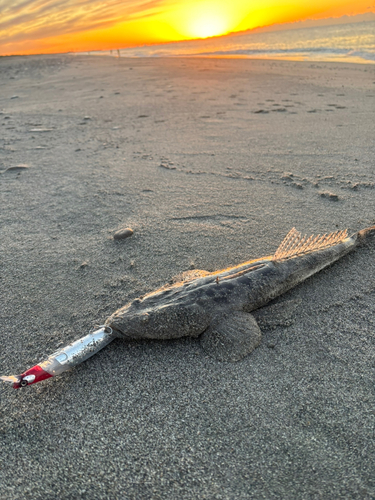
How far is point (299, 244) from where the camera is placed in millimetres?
3410

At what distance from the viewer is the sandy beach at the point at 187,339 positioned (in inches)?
76.0

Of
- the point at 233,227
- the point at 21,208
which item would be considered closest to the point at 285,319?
the point at 233,227

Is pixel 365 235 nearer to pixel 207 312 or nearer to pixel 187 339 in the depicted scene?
pixel 207 312

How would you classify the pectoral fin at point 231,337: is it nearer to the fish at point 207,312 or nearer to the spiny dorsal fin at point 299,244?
the fish at point 207,312

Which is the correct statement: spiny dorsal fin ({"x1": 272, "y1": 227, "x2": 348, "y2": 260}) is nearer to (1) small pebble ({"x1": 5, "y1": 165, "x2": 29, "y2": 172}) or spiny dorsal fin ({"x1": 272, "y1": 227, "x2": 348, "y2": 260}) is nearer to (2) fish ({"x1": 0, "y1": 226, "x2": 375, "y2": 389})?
(2) fish ({"x1": 0, "y1": 226, "x2": 375, "y2": 389})

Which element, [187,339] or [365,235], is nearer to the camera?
[187,339]

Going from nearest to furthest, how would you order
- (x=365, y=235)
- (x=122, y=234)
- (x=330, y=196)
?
1. (x=365, y=235)
2. (x=122, y=234)
3. (x=330, y=196)

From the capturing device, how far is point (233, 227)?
4.13m

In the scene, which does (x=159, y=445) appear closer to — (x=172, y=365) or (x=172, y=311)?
(x=172, y=365)

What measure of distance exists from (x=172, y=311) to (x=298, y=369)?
102 centimetres

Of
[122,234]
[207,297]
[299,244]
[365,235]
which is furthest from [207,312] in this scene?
[365,235]

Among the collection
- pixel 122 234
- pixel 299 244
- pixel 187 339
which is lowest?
pixel 187 339

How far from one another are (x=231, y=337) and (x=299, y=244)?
129 centimetres

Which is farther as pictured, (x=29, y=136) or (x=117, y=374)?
(x=29, y=136)
